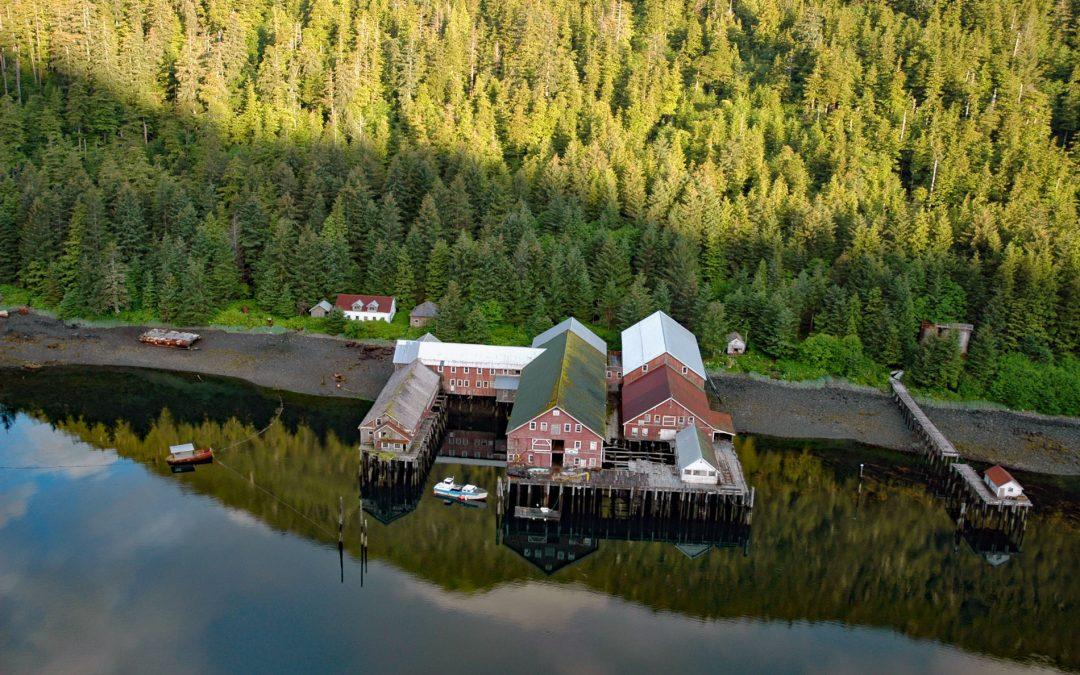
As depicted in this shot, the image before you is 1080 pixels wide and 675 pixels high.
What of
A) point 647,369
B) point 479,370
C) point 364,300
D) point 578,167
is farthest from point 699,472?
point 578,167

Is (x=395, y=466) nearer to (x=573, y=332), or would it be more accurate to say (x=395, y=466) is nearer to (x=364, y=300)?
(x=573, y=332)

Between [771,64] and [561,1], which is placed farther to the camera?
[561,1]

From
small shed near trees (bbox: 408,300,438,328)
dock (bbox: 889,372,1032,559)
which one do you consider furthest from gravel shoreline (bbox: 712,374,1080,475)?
small shed near trees (bbox: 408,300,438,328)

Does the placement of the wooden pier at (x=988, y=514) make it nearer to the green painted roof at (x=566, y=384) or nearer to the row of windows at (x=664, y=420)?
the row of windows at (x=664, y=420)

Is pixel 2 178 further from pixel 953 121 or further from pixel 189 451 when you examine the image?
pixel 953 121

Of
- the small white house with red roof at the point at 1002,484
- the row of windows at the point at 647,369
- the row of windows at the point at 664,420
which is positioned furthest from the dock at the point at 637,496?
the small white house with red roof at the point at 1002,484

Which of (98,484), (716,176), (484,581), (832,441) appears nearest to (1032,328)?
(832,441)

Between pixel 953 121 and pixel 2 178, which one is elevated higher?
pixel 953 121
